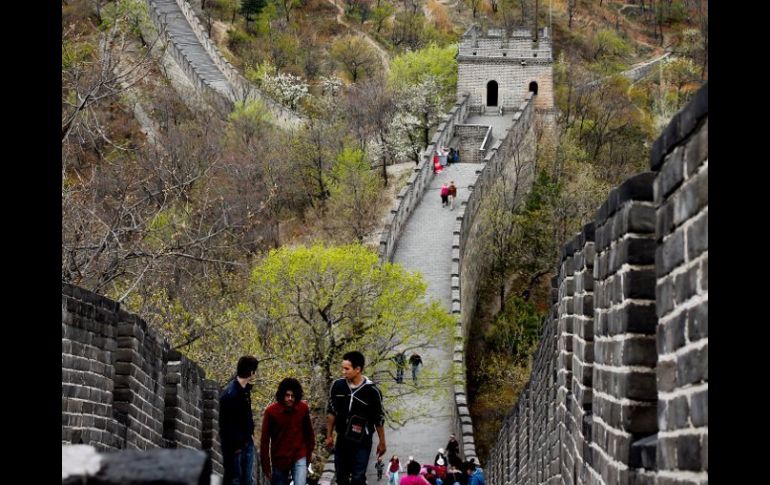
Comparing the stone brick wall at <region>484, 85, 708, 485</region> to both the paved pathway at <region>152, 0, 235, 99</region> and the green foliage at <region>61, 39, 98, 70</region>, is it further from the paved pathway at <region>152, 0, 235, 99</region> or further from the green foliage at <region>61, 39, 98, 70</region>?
the paved pathway at <region>152, 0, 235, 99</region>

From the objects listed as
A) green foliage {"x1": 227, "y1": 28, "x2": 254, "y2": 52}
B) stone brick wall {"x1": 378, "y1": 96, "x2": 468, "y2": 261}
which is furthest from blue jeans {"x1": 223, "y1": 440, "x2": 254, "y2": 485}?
green foliage {"x1": 227, "y1": 28, "x2": 254, "y2": 52}

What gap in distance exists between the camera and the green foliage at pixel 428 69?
2778 inches

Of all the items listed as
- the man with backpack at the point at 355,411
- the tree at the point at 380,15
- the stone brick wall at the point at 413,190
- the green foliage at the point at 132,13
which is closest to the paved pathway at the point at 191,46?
the green foliage at the point at 132,13

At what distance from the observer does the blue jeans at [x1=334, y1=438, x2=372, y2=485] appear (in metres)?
12.5

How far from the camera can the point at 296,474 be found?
1223 cm

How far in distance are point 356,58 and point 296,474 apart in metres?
70.3

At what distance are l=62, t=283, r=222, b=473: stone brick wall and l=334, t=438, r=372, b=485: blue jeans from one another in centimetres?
165

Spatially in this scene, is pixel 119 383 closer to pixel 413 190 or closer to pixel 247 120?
pixel 413 190

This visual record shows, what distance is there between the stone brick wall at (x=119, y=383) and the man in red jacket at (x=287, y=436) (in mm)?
1136

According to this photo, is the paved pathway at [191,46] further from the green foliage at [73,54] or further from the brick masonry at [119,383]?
the brick masonry at [119,383]
